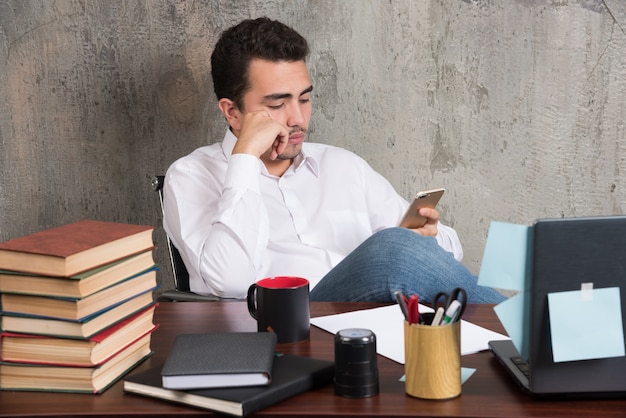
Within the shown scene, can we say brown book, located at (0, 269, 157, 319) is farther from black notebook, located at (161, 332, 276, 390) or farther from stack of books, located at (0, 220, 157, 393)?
black notebook, located at (161, 332, 276, 390)

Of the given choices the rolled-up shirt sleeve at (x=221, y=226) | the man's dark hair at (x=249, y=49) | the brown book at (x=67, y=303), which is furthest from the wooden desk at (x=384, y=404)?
the man's dark hair at (x=249, y=49)

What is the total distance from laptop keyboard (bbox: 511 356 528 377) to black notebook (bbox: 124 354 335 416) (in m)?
0.27

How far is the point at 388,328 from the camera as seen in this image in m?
1.36

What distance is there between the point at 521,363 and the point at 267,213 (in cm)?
139

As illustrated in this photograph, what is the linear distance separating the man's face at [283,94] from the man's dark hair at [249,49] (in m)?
0.02

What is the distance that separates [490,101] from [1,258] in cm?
208

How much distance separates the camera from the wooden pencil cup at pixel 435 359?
1.03 metres

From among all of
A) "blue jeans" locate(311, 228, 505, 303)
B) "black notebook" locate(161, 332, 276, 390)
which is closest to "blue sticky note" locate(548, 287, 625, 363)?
"black notebook" locate(161, 332, 276, 390)

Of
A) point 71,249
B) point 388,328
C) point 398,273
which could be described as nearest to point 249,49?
point 398,273

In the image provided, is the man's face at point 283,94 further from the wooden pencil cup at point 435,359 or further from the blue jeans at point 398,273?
the wooden pencil cup at point 435,359

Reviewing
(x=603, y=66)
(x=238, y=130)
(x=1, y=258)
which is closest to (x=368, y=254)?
(x=1, y=258)

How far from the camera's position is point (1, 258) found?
3.61 feet

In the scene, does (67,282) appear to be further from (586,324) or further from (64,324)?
(586,324)

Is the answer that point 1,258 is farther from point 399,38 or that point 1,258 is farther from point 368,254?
point 399,38
